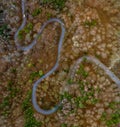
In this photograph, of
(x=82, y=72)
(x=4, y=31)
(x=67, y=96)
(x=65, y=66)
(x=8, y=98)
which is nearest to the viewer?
(x=82, y=72)

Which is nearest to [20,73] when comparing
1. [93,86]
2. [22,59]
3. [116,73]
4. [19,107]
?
[22,59]

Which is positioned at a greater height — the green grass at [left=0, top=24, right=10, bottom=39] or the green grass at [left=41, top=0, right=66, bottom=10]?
the green grass at [left=41, top=0, right=66, bottom=10]

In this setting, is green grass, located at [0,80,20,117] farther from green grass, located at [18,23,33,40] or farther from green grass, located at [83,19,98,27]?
green grass, located at [83,19,98,27]

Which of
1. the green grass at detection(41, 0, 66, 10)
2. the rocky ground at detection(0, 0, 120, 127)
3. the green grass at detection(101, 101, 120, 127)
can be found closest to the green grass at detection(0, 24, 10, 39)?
the rocky ground at detection(0, 0, 120, 127)

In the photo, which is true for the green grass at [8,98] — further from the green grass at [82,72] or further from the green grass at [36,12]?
the green grass at [36,12]

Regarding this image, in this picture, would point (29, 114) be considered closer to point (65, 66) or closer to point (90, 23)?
point (65, 66)

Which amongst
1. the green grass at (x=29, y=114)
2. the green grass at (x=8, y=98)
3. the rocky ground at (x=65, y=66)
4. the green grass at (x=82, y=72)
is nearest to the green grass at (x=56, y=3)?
the rocky ground at (x=65, y=66)

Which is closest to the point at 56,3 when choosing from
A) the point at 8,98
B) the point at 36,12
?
the point at 36,12
